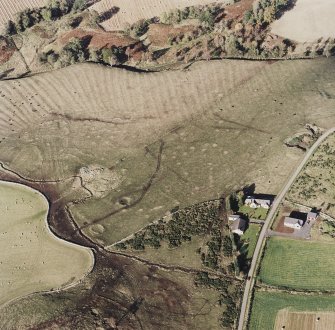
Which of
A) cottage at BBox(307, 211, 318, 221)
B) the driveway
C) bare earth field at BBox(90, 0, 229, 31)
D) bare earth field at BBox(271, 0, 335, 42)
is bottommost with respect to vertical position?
the driveway

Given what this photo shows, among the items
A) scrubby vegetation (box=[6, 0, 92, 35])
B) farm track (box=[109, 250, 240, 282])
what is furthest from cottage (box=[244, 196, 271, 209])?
scrubby vegetation (box=[6, 0, 92, 35])

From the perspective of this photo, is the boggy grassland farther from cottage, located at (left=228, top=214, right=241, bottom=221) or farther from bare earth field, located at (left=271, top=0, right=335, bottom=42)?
bare earth field, located at (left=271, top=0, right=335, bottom=42)

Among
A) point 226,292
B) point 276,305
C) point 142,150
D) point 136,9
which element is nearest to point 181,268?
point 226,292

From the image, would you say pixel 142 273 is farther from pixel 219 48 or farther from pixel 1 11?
pixel 1 11

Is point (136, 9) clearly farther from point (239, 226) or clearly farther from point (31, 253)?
point (239, 226)

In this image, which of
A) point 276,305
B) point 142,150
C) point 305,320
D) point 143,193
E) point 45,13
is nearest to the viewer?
point 305,320

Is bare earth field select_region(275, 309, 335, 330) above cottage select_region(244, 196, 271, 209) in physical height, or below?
below

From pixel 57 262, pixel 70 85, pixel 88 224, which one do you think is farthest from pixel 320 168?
pixel 70 85

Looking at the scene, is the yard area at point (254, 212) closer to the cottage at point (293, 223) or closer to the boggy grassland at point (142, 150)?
the cottage at point (293, 223)
